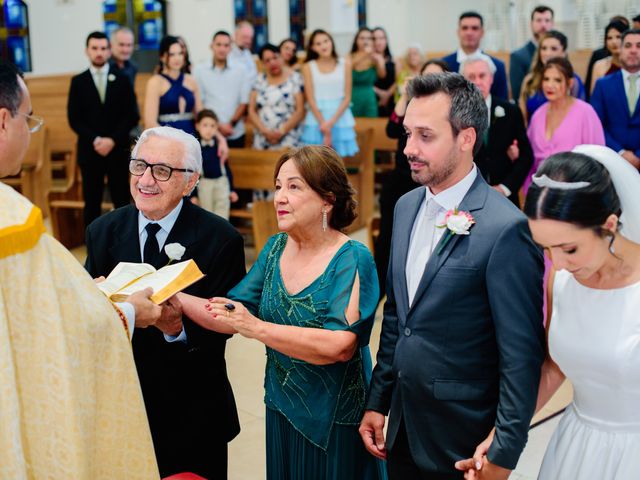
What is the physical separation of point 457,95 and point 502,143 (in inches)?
111

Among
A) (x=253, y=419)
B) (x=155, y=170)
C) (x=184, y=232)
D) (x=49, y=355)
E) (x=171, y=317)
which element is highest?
(x=155, y=170)

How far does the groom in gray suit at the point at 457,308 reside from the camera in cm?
220

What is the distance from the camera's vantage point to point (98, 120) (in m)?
7.70

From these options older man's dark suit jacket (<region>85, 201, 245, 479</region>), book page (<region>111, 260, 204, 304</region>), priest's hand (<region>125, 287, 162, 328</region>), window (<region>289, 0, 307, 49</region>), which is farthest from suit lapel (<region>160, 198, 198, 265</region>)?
window (<region>289, 0, 307, 49</region>)

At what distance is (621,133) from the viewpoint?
605cm

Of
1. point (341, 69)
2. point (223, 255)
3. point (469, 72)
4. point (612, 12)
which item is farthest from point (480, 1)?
point (223, 255)

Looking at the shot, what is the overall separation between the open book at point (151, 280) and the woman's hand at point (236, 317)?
10 centimetres

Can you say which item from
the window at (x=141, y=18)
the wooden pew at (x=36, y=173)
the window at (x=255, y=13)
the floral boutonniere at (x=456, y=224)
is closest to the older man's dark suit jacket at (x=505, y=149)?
the floral boutonniere at (x=456, y=224)

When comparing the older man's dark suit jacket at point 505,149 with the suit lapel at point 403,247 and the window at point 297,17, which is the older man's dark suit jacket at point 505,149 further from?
the window at point 297,17

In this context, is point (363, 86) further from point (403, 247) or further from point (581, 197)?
point (581, 197)

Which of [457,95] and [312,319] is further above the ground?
[457,95]

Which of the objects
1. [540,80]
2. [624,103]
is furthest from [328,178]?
[624,103]

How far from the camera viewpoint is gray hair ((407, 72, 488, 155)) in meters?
2.35

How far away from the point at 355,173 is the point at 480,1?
6.96m
